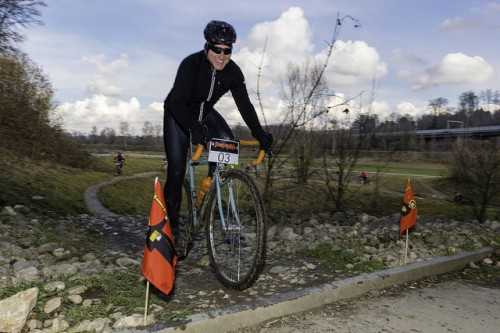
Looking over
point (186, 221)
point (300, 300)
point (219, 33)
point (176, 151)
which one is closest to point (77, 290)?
point (186, 221)

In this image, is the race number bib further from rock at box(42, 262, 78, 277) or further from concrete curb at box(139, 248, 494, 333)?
rock at box(42, 262, 78, 277)

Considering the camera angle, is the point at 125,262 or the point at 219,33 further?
the point at 125,262

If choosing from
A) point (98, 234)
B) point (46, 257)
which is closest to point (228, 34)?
point (46, 257)

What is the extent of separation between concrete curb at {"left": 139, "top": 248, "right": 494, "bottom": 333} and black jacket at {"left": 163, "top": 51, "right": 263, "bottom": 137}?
1.71 meters

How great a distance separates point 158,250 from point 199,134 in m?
1.14

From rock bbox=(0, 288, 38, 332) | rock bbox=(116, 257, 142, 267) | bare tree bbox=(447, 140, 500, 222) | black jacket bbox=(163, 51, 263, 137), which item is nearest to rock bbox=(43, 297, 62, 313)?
rock bbox=(0, 288, 38, 332)

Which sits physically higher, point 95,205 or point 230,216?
point 230,216

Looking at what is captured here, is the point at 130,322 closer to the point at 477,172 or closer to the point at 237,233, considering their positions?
the point at 237,233

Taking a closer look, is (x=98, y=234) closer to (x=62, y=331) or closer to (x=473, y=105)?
(x=62, y=331)

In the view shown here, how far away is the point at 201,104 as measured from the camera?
4.32 meters

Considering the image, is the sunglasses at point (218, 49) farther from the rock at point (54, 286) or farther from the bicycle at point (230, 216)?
the rock at point (54, 286)

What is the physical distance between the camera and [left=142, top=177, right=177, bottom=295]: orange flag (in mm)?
3061

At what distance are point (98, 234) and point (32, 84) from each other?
77.0 ft

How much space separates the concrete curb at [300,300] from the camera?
2.99 meters
